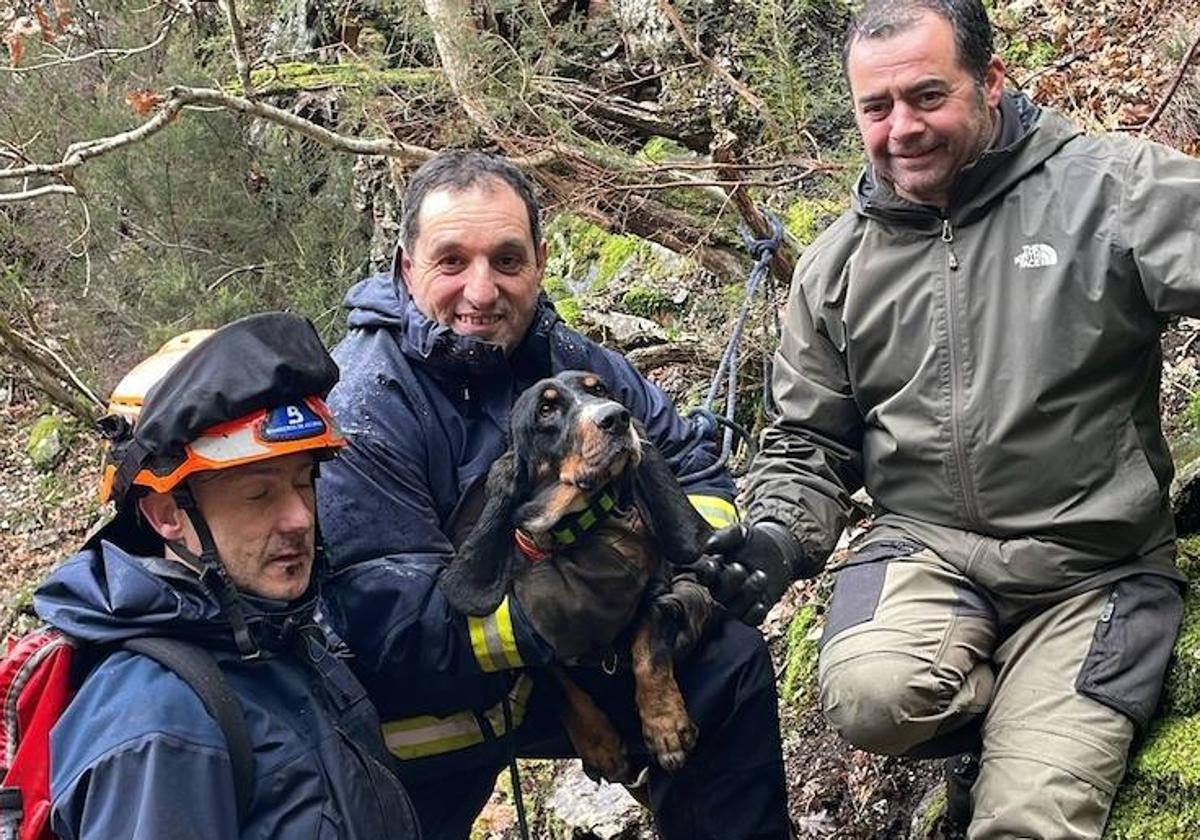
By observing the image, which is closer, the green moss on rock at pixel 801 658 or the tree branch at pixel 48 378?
the green moss on rock at pixel 801 658

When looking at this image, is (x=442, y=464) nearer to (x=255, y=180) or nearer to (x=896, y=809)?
(x=896, y=809)

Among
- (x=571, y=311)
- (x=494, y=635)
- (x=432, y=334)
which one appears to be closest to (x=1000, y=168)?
(x=432, y=334)

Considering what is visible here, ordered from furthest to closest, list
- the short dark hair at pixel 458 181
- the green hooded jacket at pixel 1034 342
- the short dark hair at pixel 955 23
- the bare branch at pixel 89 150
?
the bare branch at pixel 89 150
the short dark hair at pixel 458 181
the short dark hair at pixel 955 23
the green hooded jacket at pixel 1034 342

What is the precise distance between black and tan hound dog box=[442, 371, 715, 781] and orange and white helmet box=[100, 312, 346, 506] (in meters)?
0.61

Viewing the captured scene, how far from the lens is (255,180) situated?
1216cm

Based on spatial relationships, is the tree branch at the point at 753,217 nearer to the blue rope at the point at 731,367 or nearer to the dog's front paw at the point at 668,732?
the blue rope at the point at 731,367

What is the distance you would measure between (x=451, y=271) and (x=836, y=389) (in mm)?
1182

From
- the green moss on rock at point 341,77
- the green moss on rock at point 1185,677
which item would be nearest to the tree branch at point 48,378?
the green moss on rock at point 341,77

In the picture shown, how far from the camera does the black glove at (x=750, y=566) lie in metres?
3.29

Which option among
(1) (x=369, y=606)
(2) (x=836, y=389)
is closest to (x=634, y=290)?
(2) (x=836, y=389)

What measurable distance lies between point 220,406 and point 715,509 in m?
1.61

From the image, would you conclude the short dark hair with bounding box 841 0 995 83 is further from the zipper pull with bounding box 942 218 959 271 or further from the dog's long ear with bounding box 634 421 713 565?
the dog's long ear with bounding box 634 421 713 565

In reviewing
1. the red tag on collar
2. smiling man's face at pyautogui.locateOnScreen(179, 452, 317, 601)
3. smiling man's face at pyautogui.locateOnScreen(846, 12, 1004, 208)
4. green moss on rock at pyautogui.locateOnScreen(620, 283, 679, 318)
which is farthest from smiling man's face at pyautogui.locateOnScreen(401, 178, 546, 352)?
green moss on rock at pyautogui.locateOnScreen(620, 283, 679, 318)

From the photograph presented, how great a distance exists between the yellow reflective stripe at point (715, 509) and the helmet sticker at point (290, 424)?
4.19 ft
